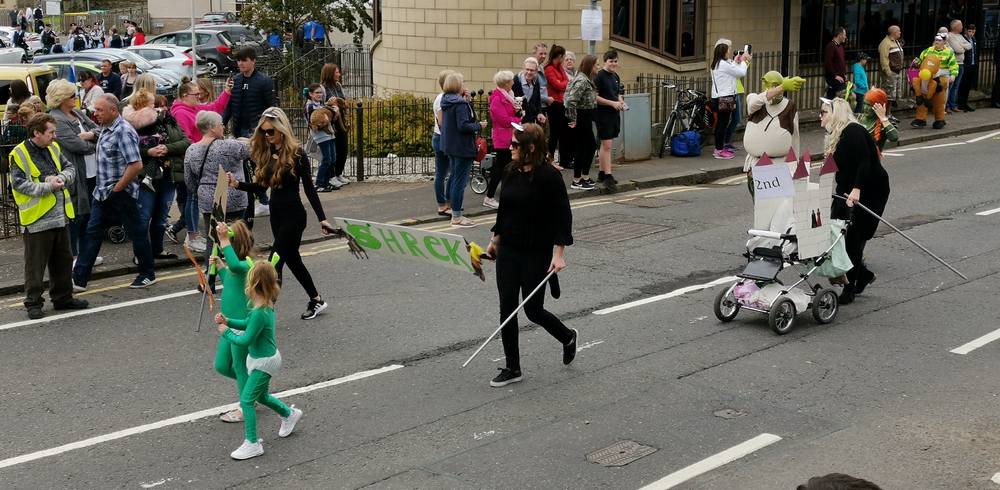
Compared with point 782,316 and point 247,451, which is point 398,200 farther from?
point 247,451

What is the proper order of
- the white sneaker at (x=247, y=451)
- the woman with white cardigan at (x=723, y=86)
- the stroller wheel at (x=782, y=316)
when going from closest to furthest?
the white sneaker at (x=247, y=451) → the stroller wheel at (x=782, y=316) → the woman with white cardigan at (x=723, y=86)

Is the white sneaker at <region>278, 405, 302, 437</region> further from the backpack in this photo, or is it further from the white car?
the white car

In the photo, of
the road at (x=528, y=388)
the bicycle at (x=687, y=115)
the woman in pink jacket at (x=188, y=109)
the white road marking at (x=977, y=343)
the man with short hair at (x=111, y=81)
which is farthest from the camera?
the man with short hair at (x=111, y=81)

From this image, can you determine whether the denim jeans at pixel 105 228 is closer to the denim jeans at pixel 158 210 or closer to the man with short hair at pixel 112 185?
the man with short hair at pixel 112 185

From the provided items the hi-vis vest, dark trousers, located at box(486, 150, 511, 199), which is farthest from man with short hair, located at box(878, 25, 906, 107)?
the hi-vis vest

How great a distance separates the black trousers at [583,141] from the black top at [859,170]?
6018mm

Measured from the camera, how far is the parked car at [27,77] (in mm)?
21281

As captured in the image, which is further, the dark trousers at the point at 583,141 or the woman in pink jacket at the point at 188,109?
the dark trousers at the point at 583,141

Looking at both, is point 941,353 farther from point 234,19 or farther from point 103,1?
point 103,1

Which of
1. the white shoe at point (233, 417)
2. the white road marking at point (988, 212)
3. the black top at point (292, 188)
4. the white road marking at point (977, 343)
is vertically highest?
the black top at point (292, 188)

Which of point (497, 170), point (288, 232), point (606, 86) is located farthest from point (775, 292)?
point (606, 86)

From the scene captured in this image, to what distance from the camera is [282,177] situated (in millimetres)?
9883

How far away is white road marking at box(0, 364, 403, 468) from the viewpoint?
23.5ft

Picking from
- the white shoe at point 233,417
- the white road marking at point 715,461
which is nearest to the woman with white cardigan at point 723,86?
the white road marking at point 715,461
